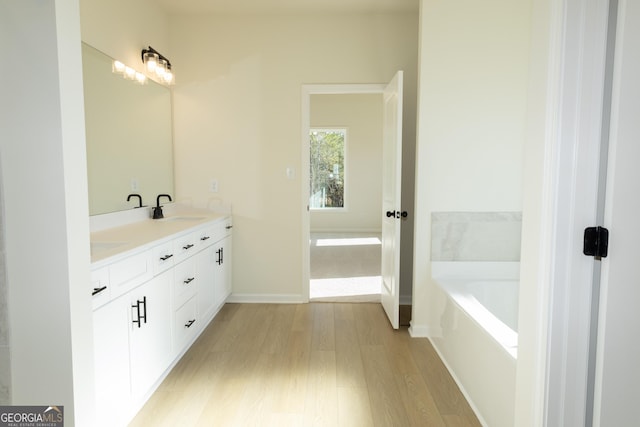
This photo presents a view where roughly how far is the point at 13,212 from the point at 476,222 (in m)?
2.78

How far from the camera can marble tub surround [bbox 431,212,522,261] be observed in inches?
118

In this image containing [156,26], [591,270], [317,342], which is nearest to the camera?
[591,270]

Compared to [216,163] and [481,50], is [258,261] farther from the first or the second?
[481,50]

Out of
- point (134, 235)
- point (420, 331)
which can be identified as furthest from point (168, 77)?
point (420, 331)

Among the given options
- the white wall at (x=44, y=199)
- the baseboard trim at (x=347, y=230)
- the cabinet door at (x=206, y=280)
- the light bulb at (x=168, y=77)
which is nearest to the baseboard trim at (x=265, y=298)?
the cabinet door at (x=206, y=280)

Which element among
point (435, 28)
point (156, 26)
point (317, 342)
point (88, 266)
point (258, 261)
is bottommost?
point (317, 342)

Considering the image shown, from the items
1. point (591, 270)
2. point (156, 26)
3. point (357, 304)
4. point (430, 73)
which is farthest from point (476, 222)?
point (156, 26)

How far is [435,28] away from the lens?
2.90 metres

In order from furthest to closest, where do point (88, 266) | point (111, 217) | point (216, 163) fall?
point (216, 163), point (111, 217), point (88, 266)

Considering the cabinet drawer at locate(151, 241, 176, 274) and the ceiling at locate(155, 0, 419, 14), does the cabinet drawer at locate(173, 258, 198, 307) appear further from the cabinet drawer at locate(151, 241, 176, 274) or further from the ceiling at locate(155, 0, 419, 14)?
the ceiling at locate(155, 0, 419, 14)

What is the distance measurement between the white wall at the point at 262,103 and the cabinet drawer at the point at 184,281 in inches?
41.4

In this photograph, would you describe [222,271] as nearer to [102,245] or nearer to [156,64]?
[102,245]

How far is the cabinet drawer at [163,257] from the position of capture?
7.22 feet

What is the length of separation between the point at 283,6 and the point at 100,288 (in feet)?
9.55
